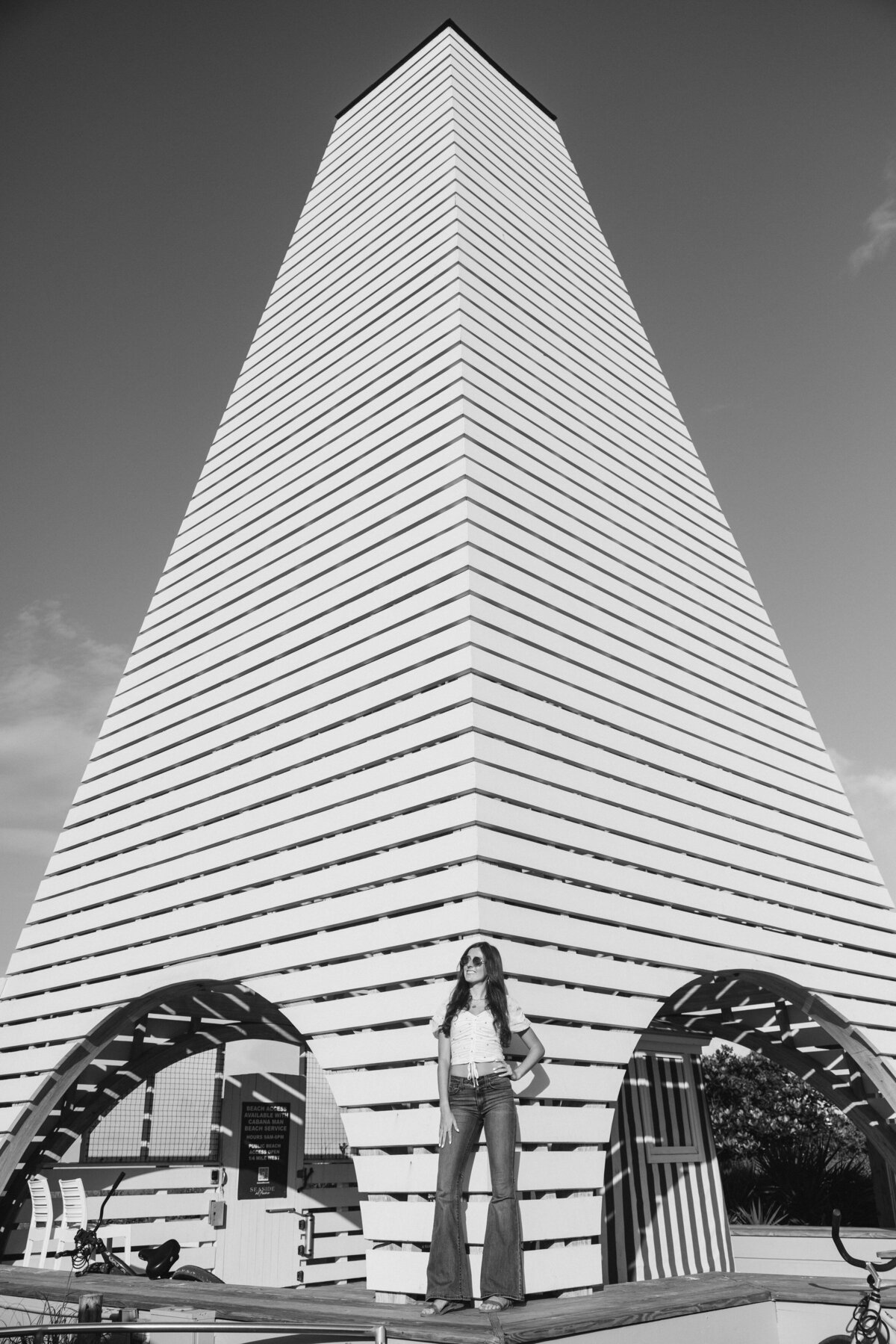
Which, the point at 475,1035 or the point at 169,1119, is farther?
the point at 169,1119

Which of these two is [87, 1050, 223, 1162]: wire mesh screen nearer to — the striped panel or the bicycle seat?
the bicycle seat

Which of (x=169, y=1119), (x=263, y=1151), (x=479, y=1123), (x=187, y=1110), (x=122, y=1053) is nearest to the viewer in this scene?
(x=479, y=1123)

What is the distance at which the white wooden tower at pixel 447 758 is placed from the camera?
17.6 ft

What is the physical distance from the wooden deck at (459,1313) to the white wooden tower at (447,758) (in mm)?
464

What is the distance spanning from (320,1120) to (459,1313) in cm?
690

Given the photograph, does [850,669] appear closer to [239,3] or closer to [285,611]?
[285,611]

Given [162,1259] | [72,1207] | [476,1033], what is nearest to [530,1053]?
[476,1033]

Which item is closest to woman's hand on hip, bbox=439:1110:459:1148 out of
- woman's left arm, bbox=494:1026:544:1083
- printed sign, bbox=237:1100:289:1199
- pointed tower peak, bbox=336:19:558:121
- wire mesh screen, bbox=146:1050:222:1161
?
woman's left arm, bbox=494:1026:544:1083

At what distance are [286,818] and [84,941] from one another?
2.61 metres

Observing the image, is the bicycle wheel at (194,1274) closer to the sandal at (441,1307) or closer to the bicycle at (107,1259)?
the bicycle at (107,1259)

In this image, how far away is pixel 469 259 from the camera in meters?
8.50

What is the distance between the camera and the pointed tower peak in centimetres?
1163

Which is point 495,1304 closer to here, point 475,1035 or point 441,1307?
point 441,1307

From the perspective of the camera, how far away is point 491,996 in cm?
452
